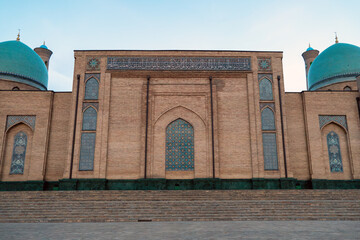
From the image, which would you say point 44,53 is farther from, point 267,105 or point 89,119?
point 267,105

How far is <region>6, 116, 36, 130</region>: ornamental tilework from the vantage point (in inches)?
486

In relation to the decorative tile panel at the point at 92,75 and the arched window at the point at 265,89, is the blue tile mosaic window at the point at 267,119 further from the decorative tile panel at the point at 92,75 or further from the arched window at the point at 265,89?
the decorative tile panel at the point at 92,75

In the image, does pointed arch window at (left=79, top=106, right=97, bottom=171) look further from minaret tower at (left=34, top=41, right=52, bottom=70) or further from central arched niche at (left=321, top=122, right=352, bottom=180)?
minaret tower at (left=34, top=41, right=52, bottom=70)

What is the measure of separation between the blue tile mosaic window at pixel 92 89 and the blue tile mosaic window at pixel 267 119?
6007 mm

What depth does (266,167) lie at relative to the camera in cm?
1180

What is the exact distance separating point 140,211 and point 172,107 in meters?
5.23

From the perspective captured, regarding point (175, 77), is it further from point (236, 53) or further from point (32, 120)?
point (32, 120)

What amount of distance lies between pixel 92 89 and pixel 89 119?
3.72 ft

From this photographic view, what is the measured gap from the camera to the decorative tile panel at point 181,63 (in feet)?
41.7

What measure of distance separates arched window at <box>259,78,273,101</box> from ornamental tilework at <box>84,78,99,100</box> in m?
5.99

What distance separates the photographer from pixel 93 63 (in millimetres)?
12688

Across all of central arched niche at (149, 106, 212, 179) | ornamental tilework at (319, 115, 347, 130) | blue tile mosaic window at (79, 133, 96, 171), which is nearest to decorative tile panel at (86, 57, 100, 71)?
blue tile mosaic window at (79, 133, 96, 171)

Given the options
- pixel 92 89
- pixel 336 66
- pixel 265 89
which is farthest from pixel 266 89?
pixel 92 89

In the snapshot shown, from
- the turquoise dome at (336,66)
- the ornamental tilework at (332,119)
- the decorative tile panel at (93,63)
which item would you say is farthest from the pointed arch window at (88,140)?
the turquoise dome at (336,66)
